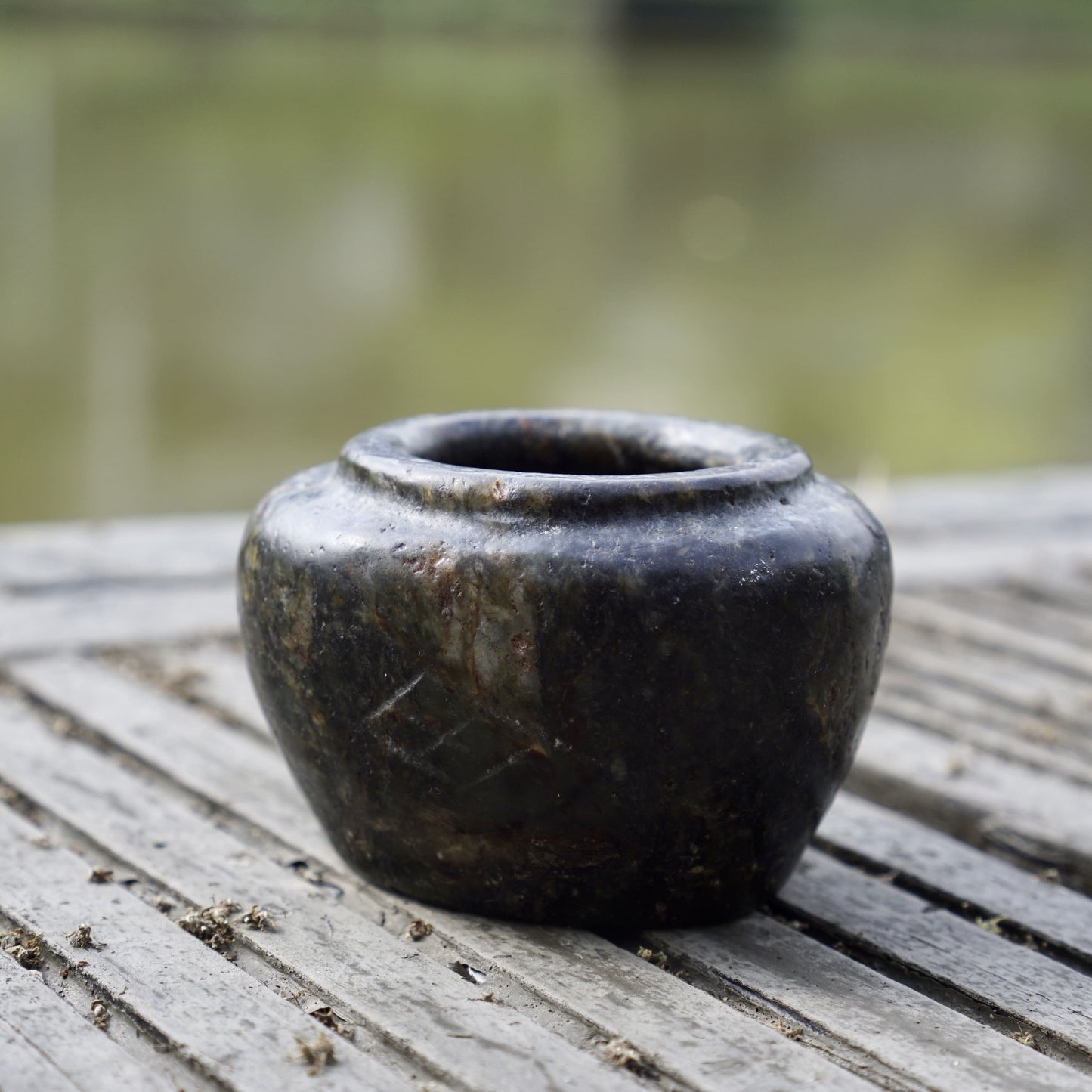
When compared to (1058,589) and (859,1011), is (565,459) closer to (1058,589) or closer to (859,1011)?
(859,1011)

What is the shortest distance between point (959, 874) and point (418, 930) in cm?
75

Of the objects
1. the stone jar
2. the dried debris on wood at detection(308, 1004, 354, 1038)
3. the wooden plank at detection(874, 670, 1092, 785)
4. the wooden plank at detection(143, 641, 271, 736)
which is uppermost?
the stone jar

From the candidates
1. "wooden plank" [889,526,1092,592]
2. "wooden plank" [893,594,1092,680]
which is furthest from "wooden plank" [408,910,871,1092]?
"wooden plank" [889,526,1092,592]

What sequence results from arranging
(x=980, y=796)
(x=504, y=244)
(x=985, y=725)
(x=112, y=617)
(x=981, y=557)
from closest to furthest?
1. (x=980, y=796)
2. (x=985, y=725)
3. (x=112, y=617)
4. (x=981, y=557)
5. (x=504, y=244)

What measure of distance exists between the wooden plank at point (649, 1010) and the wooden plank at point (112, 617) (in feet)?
4.19

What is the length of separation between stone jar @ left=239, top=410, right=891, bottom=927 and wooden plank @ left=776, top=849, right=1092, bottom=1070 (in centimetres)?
11

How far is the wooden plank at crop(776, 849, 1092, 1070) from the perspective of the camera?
5.50 ft

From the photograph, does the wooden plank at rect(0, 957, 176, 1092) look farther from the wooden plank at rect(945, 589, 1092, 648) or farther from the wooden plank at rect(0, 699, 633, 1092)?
the wooden plank at rect(945, 589, 1092, 648)

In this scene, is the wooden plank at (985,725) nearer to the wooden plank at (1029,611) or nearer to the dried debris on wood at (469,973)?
the wooden plank at (1029,611)

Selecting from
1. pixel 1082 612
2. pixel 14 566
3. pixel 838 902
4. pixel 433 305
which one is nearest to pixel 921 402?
pixel 433 305

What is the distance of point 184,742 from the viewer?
7.87 ft

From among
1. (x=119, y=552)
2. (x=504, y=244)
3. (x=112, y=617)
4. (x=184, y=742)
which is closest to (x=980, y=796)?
(x=184, y=742)

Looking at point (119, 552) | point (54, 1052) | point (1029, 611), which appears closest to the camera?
point (54, 1052)

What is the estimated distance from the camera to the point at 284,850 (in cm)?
202
